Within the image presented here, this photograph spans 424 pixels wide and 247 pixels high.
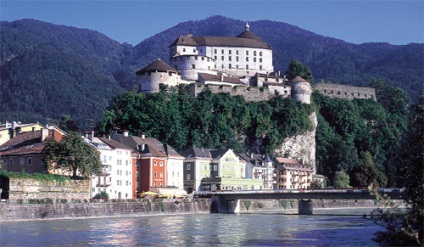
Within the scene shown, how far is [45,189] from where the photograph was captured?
211 ft

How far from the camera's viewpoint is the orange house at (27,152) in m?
71.4

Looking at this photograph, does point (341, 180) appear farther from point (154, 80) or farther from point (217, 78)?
point (154, 80)

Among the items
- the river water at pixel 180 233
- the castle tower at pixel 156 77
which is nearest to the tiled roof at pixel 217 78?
the castle tower at pixel 156 77

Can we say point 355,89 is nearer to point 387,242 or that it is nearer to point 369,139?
point 369,139

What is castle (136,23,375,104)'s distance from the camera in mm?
110125

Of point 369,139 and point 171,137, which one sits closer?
point 171,137

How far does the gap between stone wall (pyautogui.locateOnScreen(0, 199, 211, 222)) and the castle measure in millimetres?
34737

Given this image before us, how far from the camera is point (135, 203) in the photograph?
2702 inches

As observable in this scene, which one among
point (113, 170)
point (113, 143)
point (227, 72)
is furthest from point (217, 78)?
point (113, 170)

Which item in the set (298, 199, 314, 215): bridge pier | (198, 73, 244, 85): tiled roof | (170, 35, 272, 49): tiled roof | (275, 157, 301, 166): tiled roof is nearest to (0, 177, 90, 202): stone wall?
(298, 199, 314, 215): bridge pier

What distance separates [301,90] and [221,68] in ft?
47.0

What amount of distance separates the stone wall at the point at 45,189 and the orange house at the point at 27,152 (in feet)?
11.6

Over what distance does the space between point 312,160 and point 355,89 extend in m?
22.6

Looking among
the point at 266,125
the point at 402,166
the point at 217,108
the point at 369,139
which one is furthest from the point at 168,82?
the point at 402,166
